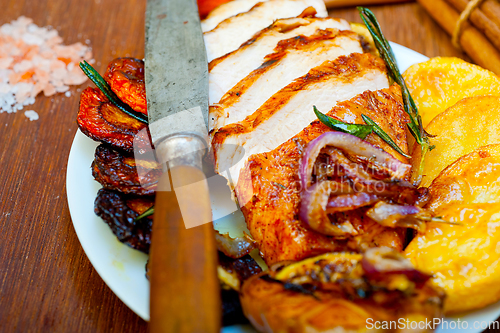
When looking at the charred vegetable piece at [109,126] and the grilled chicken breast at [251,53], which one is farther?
the grilled chicken breast at [251,53]

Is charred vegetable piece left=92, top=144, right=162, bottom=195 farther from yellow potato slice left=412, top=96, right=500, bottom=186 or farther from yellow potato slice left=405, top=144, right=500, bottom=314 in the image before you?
yellow potato slice left=412, top=96, right=500, bottom=186

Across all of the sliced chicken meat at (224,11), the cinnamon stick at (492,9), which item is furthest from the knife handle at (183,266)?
the cinnamon stick at (492,9)

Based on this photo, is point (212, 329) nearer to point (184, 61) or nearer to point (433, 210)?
point (433, 210)

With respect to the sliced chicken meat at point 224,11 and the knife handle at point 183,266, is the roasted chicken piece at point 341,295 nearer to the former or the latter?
the knife handle at point 183,266

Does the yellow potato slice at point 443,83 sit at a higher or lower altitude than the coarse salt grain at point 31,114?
higher

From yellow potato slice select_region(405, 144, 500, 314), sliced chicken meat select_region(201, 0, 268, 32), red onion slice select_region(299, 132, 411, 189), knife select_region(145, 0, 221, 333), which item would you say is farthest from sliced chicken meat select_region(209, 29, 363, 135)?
yellow potato slice select_region(405, 144, 500, 314)
